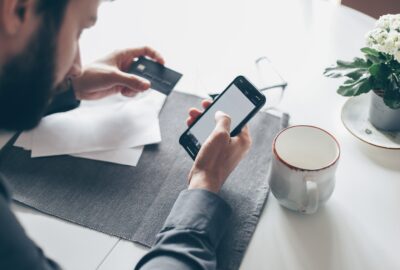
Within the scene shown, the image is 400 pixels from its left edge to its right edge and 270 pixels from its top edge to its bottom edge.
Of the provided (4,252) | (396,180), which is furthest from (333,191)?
(4,252)

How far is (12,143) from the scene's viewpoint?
0.96 metres

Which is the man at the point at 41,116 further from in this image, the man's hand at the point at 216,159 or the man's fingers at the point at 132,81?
the man's fingers at the point at 132,81

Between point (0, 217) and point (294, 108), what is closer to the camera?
point (0, 217)

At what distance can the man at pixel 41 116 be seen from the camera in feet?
2.05

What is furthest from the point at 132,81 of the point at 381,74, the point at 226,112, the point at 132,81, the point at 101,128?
the point at 381,74

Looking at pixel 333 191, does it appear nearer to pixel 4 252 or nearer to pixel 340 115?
pixel 340 115

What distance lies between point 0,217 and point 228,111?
1.46ft

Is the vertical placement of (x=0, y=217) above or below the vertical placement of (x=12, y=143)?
above

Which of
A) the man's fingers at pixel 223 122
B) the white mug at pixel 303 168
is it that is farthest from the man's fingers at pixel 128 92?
the white mug at pixel 303 168

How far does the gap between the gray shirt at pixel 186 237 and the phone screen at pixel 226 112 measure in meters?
0.14

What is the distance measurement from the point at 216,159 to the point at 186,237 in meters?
0.16

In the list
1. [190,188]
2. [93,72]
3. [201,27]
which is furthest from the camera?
[201,27]

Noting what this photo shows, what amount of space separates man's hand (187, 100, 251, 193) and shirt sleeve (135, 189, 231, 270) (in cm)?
3

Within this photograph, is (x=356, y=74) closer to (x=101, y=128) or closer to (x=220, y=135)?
(x=220, y=135)
